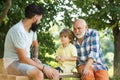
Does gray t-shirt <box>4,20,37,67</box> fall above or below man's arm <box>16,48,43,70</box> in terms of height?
above

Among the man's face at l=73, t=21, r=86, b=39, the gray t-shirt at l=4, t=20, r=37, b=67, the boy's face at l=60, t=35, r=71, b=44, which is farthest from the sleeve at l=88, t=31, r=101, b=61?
the gray t-shirt at l=4, t=20, r=37, b=67

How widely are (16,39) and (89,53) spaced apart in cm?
108

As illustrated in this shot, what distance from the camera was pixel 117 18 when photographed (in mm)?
15773

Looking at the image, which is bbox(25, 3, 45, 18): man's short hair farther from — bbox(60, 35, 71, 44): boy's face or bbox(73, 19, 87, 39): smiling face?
bbox(60, 35, 71, 44): boy's face

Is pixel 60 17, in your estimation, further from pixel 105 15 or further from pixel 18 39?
pixel 18 39

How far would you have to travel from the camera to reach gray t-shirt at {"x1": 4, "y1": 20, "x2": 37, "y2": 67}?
5285 millimetres

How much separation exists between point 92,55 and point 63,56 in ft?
1.60

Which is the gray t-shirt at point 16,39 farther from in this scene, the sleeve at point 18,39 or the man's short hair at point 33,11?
the man's short hair at point 33,11

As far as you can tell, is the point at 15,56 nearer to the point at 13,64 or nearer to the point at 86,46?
the point at 13,64

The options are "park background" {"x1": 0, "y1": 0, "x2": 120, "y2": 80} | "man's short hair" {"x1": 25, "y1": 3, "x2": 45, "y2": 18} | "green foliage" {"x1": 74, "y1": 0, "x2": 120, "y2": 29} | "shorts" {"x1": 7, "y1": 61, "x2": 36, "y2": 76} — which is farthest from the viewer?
"green foliage" {"x1": 74, "y1": 0, "x2": 120, "y2": 29}

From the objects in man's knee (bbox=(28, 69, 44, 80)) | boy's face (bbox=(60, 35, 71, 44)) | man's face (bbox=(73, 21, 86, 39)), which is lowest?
man's knee (bbox=(28, 69, 44, 80))

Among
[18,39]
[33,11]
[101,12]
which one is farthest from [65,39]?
[101,12]

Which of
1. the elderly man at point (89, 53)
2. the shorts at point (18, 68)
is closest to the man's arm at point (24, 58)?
the shorts at point (18, 68)

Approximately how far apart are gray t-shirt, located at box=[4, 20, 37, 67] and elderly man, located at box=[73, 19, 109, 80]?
73 cm
